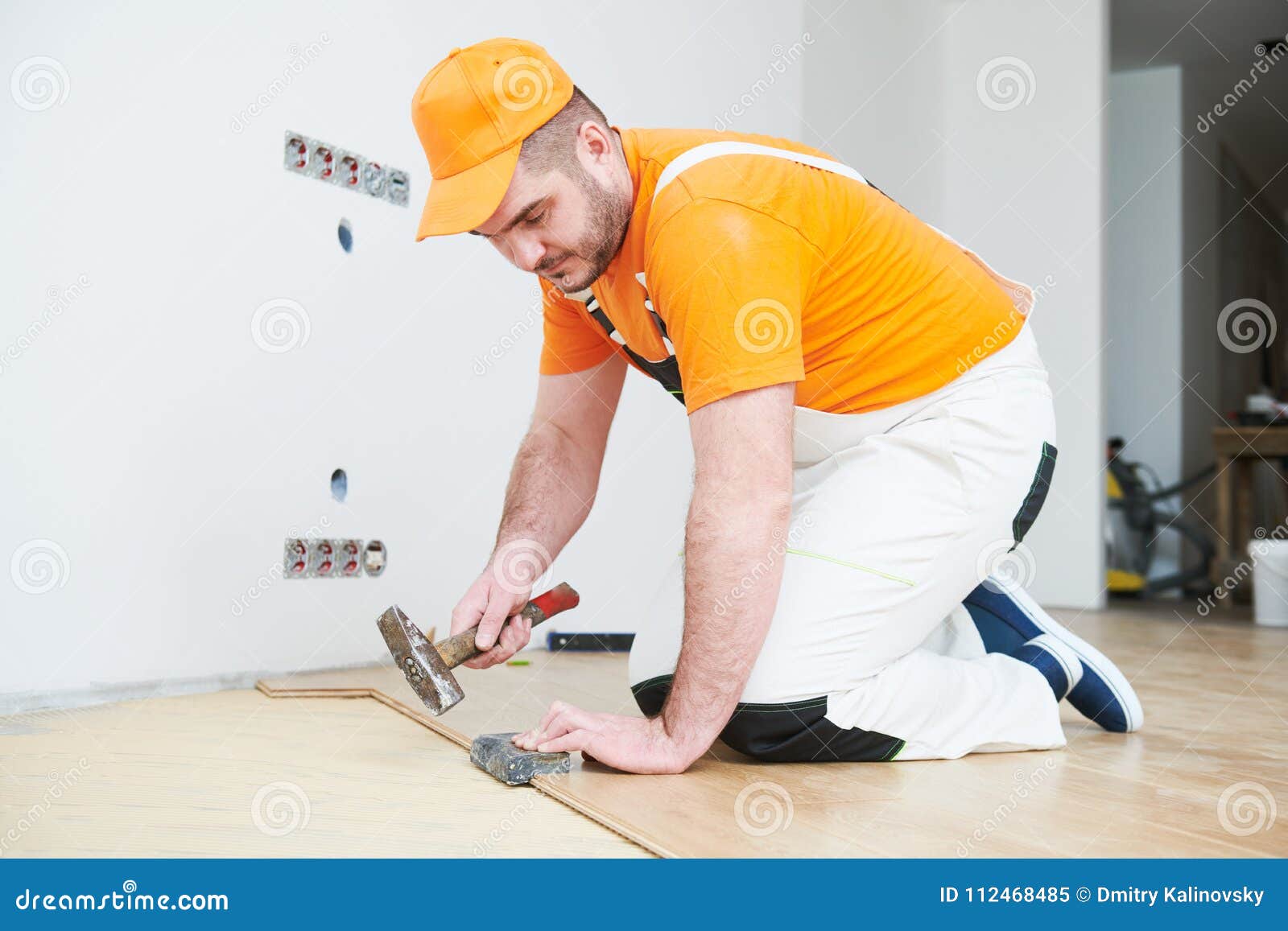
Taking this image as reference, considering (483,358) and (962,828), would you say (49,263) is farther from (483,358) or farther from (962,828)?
(962,828)

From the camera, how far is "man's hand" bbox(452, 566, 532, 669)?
1534 millimetres

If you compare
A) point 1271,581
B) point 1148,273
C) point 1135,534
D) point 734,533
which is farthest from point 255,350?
point 1148,273

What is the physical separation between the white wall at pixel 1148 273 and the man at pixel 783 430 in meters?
5.31

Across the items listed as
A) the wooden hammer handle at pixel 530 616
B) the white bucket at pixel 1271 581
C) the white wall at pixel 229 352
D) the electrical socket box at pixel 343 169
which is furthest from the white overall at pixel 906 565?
the white bucket at pixel 1271 581

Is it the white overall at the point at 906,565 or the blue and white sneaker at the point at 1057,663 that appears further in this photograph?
the blue and white sneaker at the point at 1057,663

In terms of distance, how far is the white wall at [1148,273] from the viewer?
21.1 ft

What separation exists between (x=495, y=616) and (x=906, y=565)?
0.58 metres

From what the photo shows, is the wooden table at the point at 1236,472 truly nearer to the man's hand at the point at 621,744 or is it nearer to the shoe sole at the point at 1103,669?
the shoe sole at the point at 1103,669

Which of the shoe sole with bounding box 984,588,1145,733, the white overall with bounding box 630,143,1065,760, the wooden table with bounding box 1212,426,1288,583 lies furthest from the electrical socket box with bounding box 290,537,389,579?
the wooden table with bounding box 1212,426,1288,583

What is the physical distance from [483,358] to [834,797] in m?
1.83

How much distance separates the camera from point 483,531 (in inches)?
111

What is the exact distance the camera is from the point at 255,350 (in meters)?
2.28

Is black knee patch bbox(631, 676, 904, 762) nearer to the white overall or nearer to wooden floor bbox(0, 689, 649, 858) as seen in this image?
the white overall
